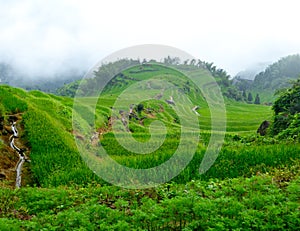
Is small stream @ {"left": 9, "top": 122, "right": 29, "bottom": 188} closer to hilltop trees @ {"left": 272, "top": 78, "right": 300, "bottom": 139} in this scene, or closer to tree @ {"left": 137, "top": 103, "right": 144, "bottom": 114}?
hilltop trees @ {"left": 272, "top": 78, "right": 300, "bottom": 139}

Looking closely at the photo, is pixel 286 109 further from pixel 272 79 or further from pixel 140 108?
pixel 272 79

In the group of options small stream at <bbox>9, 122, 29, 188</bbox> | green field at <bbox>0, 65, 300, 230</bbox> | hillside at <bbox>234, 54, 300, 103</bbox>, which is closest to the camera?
green field at <bbox>0, 65, 300, 230</bbox>

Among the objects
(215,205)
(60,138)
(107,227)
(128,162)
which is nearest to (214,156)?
(128,162)

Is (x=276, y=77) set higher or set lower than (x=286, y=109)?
higher

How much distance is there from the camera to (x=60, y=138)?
1154 centimetres

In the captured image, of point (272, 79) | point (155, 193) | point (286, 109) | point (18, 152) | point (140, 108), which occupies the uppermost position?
point (272, 79)

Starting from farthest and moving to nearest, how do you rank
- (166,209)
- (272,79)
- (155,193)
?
(272,79) < (155,193) < (166,209)

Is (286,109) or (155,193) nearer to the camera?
(155,193)

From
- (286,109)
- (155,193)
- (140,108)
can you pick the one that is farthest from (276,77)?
(155,193)

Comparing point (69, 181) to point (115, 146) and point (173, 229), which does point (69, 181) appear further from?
point (115, 146)

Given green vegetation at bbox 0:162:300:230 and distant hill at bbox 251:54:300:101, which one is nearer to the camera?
green vegetation at bbox 0:162:300:230

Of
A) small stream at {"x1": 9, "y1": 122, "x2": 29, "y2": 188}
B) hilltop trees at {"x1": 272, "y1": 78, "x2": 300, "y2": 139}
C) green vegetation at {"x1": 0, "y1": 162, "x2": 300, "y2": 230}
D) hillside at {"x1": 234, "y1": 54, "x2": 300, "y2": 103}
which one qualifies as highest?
hillside at {"x1": 234, "y1": 54, "x2": 300, "y2": 103}

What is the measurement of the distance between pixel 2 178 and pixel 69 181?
2.04 metres

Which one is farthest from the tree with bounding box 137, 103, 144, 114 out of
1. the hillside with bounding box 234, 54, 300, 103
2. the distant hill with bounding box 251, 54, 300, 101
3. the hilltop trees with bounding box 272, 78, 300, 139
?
the distant hill with bounding box 251, 54, 300, 101
